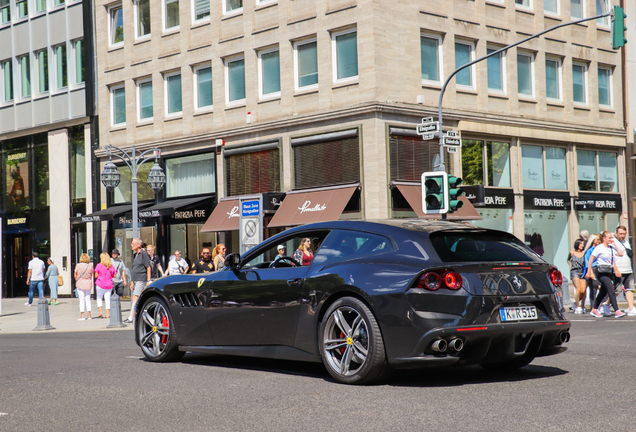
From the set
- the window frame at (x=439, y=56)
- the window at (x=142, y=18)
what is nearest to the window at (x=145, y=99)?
the window at (x=142, y=18)

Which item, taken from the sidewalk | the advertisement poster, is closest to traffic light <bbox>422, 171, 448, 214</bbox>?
the sidewalk

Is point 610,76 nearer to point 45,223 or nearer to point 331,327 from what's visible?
point 45,223

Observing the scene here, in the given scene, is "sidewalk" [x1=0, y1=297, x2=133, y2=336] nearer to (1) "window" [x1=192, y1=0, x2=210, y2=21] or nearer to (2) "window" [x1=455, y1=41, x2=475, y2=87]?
(1) "window" [x1=192, y1=0, x2=210, y2=21]

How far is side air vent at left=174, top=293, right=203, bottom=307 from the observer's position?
8.75 m

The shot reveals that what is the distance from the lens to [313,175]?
26938 millimetres

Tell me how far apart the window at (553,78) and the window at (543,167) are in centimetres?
196

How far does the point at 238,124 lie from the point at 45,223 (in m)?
11.0

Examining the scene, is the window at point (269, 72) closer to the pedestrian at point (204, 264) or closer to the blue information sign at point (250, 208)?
the blue information sign at point (250, 208)

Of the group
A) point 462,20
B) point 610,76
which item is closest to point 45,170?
point 462,20

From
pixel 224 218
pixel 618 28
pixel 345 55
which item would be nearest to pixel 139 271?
pixel 224 218

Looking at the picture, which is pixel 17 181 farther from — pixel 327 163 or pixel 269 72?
pixel 327 163

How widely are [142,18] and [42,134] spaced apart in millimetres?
6917

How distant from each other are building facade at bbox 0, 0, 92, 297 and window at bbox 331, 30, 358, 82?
1211cm

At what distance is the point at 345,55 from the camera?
85.1 feet
